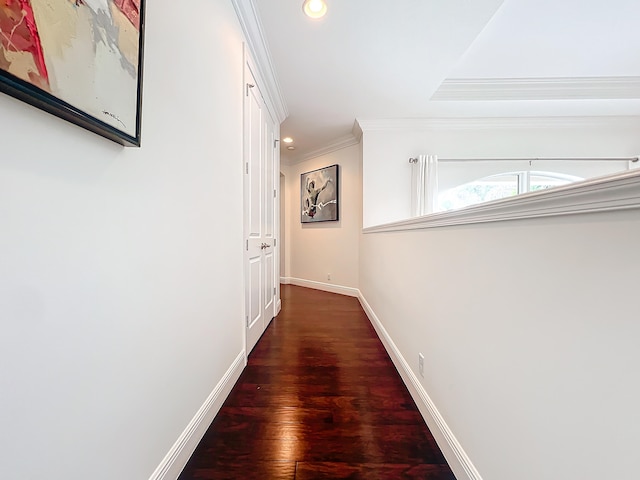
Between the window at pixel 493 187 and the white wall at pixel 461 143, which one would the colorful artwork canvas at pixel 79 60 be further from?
the window at pixel 493 187

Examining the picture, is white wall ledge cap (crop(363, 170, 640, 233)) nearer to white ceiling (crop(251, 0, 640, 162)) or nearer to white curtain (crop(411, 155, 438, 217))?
white ceiling (crop(251, 0, 640, 162))

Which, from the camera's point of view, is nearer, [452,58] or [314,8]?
[314,8]

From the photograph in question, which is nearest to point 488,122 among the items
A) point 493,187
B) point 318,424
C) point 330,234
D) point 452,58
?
point 493,187

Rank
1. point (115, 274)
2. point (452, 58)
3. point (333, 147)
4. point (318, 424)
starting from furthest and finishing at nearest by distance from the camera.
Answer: point (333, 147), point (452, 58), point (318, 424), point (115, 274)

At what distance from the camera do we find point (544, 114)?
347 cm

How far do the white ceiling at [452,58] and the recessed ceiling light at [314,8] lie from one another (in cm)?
4

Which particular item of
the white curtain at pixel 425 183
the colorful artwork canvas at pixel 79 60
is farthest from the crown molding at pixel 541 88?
the colorful artwork canvas at pixel 79 60

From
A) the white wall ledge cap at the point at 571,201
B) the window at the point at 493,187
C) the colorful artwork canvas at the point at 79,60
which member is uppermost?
the window at the point at 493,187

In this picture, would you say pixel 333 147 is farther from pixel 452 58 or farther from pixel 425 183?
pixel 452 58

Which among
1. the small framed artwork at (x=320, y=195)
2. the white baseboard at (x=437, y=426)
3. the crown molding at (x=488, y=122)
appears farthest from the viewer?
the small framed artwork at (x=320, y=195)

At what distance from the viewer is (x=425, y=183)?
365 cm

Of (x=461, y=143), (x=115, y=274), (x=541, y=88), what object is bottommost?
(x=115, y=274)

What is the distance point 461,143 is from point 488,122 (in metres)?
0.44

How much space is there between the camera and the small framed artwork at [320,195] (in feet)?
14.4
